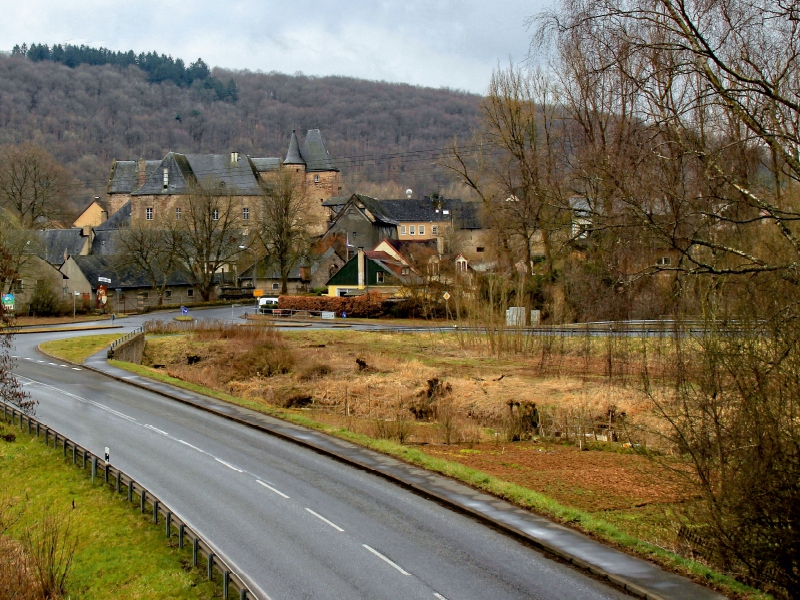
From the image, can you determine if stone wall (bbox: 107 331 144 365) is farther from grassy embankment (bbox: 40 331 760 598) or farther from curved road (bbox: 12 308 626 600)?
curved road (bbox: 12 308 626 600)

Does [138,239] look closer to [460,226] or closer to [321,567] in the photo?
[460,226]

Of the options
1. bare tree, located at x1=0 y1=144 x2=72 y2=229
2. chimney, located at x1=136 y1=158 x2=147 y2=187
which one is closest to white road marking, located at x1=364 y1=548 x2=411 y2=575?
bare tree, located at x1=0 y1=144 x2=72 y2=229

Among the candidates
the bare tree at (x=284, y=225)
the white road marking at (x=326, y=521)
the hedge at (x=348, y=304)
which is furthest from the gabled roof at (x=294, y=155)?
the white road marking at (x=326, y=521)

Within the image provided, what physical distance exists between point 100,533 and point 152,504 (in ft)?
3.98

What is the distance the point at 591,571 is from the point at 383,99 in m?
192

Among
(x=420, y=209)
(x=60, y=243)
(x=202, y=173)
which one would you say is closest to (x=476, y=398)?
(x=60, y=243)

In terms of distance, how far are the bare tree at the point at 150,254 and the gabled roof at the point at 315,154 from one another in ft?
148

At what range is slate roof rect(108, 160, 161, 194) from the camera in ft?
378

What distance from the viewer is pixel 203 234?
76.6 m

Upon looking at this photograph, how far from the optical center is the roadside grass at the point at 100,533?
13.0 meters

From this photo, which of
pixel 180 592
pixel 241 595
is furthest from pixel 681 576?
pixel 180 592

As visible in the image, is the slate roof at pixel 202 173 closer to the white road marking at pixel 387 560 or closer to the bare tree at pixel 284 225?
the bare tree at pixel 284 225

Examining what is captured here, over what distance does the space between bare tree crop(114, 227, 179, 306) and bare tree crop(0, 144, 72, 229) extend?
939 inches

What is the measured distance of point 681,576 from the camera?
1215 centimetres
